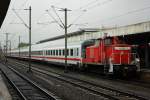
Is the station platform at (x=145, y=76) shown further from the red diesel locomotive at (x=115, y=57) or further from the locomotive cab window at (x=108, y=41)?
the locomotive cab window at (x=108, y=41)

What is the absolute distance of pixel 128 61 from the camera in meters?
25.5

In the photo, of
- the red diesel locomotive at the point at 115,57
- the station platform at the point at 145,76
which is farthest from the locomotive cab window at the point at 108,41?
the station platform at the point at 145,76

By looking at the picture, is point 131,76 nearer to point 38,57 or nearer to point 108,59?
point 108,59

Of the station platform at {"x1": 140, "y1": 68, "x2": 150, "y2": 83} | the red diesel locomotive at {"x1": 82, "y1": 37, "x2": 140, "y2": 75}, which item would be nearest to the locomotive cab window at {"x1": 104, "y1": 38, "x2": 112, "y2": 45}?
the red diesel locomotive at {"x1": 82, "y1": 37, "x2": 140, "y2": 75}

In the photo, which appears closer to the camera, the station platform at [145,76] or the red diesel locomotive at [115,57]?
the red diesel locomotive at [115,57]

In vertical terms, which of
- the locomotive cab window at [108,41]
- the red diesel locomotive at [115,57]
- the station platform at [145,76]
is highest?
the locomotive cab window at [108,41]

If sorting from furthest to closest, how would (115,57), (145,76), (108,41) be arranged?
1. (145,76)
2. (108,41)
3. (115,57)

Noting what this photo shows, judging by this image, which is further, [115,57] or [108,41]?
[108,41]

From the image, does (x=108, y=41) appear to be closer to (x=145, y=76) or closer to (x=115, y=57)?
(x=115, y=57)

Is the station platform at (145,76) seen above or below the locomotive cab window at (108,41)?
below

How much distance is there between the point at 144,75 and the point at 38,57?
3607 cm

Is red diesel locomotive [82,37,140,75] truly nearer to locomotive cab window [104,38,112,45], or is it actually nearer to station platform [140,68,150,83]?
locomotive cab window [104,38,112,45]

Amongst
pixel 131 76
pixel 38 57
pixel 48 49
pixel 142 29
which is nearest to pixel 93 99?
pixel 131 76

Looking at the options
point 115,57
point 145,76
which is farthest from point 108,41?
point 145,76
